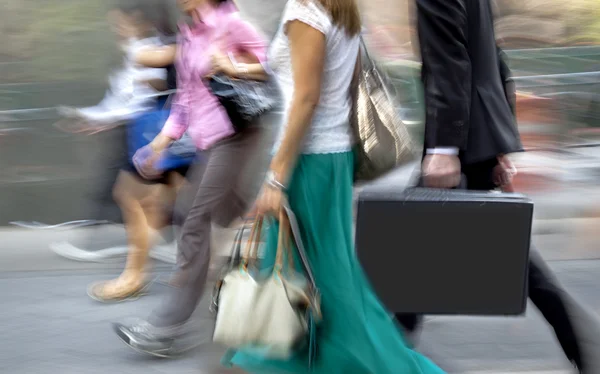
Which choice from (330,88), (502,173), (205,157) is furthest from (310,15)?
(205,157)

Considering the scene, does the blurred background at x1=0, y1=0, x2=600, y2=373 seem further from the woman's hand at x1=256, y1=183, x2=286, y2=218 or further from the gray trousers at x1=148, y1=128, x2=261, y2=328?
the woman's hand at x1=256, y1=183, x2=286, y2=218

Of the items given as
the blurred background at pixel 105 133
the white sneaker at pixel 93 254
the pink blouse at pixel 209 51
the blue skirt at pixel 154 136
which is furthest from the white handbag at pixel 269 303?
the white sneaker at pixel 93 254

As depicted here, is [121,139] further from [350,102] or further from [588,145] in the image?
[588,145]

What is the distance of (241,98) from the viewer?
4.46 m

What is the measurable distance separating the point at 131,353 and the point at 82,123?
2.29m

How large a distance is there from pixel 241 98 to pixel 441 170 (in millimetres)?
1328

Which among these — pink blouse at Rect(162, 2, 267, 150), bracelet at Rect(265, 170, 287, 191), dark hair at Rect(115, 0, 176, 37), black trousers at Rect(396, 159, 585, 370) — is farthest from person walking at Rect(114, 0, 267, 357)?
bracelet at Rect(265, 170, 287, 191)

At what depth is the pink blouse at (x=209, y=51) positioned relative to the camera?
179 inches

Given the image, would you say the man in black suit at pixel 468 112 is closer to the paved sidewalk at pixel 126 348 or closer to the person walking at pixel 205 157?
the paved sidewalk at pixel 126 348

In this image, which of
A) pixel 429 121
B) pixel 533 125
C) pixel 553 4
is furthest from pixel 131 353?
pixel 553 4

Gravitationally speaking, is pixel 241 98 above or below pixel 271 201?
below

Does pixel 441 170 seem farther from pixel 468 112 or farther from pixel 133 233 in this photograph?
pixel 133 233

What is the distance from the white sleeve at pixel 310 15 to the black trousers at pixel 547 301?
86 centimetres

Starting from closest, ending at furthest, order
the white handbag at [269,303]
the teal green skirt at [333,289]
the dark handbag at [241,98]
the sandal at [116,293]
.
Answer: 1. the white handbag at [269,303]
2. the teal green skirt at [333,289]
3. the dark handbag at [241,98]
4. the sandal at [116,293]
